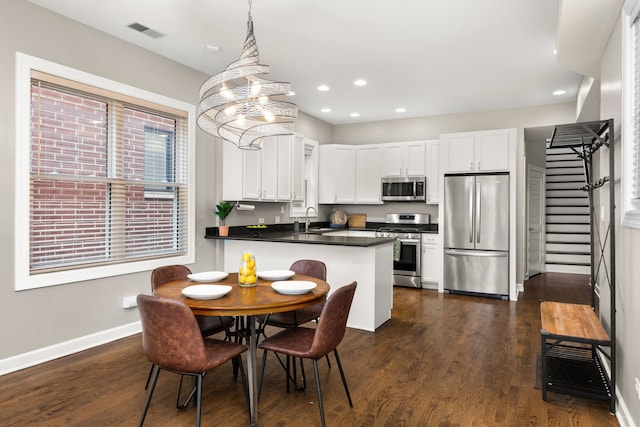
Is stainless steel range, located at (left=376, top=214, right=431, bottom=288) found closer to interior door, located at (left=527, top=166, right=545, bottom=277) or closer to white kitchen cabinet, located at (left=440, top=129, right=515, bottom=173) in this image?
white kitchen cabinet, located at (left=440, top=129, right=515, bottom=173)

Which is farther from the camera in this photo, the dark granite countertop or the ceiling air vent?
the dark granite countertop

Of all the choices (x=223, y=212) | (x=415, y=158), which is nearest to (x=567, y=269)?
(x=415, y=158)

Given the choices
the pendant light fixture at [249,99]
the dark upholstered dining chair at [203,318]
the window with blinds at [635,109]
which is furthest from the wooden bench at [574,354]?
the pendant light fixture at [249,99]

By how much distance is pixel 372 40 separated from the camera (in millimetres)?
3838

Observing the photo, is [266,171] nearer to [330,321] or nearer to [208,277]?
[208,277]

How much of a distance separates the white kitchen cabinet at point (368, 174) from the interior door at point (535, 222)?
282 centimetres

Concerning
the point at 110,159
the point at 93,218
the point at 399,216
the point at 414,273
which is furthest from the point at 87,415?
the point at 399,216

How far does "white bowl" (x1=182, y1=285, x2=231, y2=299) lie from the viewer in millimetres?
2330

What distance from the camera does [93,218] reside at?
12.2 ft

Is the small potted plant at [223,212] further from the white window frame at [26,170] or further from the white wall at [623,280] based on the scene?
the white wall at [623,280]

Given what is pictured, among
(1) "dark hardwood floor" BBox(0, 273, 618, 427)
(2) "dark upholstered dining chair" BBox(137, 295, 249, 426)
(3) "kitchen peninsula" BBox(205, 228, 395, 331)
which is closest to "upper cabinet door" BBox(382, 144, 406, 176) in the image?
(3) "kitchen peninsula" BBox(205, 228, 395, 331)

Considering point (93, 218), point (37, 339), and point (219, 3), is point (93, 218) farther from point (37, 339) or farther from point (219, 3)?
point (219, 3)

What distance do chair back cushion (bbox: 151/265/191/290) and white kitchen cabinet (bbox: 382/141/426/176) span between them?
4.46 metres

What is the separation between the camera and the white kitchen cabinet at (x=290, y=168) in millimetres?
5590
